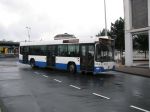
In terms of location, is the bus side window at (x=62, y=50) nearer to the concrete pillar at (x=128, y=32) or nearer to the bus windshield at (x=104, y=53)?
the bus windshield at (x=104, y=53)

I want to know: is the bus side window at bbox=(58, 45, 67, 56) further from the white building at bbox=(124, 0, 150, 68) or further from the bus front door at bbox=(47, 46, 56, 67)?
the white building at bbox=(124, 0, 150, 68)

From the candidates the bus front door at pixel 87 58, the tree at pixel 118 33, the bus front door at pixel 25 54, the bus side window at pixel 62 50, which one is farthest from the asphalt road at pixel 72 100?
the tree at pixel 118 33

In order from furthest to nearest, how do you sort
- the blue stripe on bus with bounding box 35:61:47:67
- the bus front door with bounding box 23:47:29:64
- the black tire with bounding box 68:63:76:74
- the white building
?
1. the bus front door with bounding box 23:47:29:64
2. the white building
3. the blue stripe on bus with bounding box 35:61:47:67
4. the black tire with bounding box 68:63:76:74

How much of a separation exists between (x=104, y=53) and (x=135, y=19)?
463 inches

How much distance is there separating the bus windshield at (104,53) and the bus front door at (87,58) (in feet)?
1.59

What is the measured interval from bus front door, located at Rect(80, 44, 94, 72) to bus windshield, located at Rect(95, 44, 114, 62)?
0.48m

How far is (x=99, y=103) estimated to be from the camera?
11.6 m

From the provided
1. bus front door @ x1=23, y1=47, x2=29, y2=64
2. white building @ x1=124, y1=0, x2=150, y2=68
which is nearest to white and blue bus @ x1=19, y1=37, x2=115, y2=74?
bus front door @ x1=23, y1=47, x2=29, y2=64

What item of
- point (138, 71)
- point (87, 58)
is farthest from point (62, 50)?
point (138, 71)

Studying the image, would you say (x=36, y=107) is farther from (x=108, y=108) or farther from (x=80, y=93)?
(x=80, y=93)

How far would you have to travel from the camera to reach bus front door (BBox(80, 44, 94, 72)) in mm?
23377

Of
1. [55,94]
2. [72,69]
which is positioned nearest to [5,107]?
[55,94]

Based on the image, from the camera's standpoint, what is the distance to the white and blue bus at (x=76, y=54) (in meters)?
23.2

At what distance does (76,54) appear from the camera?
25031 mm
